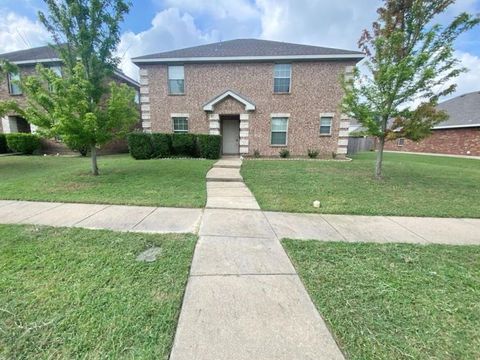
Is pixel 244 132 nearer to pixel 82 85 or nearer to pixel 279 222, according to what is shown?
pixel 82 85

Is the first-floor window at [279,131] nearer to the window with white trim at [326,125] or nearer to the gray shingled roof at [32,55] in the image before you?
the window with white trim at [326,125]

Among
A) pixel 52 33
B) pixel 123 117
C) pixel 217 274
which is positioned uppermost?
pixel 52 33

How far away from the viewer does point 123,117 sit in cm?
725

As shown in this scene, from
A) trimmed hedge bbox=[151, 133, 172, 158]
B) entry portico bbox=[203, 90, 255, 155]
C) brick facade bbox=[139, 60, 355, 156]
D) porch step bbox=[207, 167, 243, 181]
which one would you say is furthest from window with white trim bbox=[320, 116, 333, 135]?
trimmed hedge bbox=[151, 133, 172, 158]

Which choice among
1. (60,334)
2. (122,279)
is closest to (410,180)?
(122,279)

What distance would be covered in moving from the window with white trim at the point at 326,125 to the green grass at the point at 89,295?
12848 mm

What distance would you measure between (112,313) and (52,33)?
9037 millimetres

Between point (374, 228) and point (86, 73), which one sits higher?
point (86, 73)

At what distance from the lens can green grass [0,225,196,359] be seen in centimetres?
170

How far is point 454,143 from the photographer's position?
834 inches

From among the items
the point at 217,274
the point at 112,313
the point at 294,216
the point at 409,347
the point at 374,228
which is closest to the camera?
the point at 409,347

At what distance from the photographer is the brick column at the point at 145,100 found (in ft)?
46.2

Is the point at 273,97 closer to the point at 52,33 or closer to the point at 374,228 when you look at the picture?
the point at 52,33

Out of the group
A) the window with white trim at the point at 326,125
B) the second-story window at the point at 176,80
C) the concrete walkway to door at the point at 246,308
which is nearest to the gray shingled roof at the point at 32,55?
the second-story window at the point at 176,80
